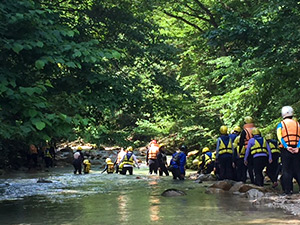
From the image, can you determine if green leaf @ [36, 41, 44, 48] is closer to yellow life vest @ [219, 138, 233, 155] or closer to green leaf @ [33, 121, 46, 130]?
green leaf @ [33, 121, 46, 130]

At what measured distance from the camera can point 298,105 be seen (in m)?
14.1

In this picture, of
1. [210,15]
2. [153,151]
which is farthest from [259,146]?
[210,15]

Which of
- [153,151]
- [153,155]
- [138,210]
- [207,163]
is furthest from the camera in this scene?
[153,155]

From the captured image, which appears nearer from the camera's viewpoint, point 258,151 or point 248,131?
point 258,151

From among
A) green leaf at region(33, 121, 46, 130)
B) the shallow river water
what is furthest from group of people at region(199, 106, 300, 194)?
green leaf at region(33, 121, 46, 130)

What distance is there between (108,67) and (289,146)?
6.64 meters

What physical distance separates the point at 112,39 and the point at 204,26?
1355 cm

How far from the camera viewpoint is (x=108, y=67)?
1419 cm

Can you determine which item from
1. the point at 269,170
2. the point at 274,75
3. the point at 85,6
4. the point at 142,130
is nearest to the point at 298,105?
the point at 274,75

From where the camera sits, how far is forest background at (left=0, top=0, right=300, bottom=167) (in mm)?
8078

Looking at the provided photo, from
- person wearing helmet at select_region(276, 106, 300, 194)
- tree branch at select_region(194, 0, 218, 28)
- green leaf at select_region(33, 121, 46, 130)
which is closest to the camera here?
green leaf at select_region(33, 121, 46, 130)

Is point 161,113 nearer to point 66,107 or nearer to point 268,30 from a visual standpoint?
point 268,30

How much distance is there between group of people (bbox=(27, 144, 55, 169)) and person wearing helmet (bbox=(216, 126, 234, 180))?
16009mm

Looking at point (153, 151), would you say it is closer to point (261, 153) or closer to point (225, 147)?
point (225, 147)
